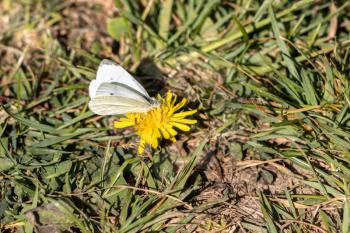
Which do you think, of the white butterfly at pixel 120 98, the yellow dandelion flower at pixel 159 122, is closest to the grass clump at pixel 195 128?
the yellow dandelion flower at pixel 159 122

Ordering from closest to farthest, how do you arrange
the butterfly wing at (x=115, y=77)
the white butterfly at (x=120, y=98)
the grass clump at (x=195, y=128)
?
the grass clump at (x=195, y=128) < the white butterfly at (x=120, y=98) < the butterfly wing at (x=115, y=77)

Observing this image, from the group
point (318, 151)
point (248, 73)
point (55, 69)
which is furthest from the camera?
point (55, 69)

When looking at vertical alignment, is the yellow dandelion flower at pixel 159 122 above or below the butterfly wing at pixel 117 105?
below

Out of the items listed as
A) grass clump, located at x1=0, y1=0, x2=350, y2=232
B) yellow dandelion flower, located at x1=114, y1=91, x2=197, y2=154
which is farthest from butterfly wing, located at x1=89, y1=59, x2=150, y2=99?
grass clump, located at x1=0, y1=0, x2=350, y2=232

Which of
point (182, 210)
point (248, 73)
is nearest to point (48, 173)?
point (182, 210)

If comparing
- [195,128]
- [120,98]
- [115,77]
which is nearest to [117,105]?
[120,98]

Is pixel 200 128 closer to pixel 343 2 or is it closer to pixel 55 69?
pixel 55 69

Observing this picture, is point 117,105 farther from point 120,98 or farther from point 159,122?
point 159,122

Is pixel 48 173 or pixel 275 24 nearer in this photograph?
pixel 48 173

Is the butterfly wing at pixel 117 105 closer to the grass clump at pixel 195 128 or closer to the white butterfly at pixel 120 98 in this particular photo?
the white butterfly at pixel 120 98
